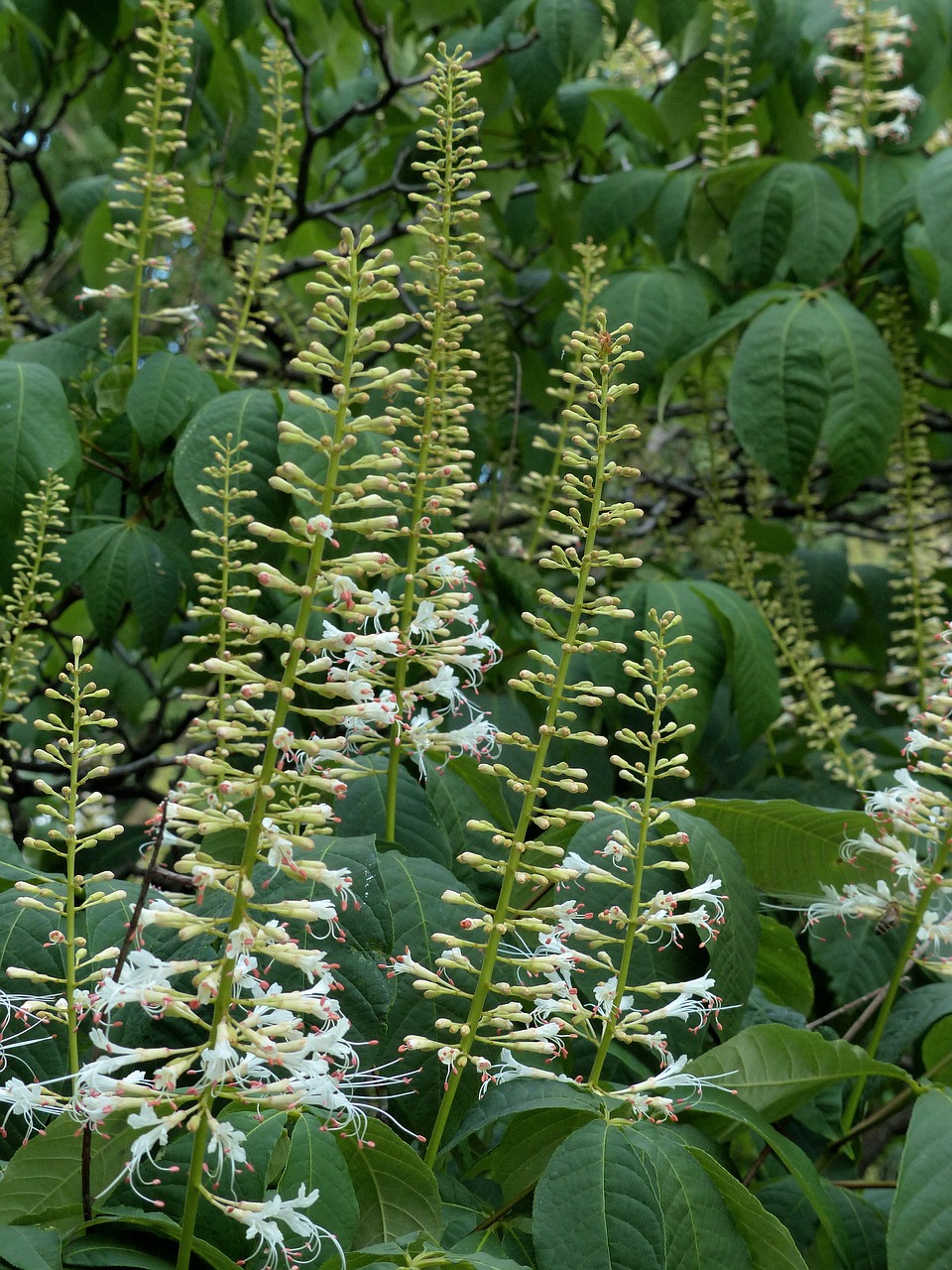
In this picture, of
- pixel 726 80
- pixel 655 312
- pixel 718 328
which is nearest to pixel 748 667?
pixel 718 328

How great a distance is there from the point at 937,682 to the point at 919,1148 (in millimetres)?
1917

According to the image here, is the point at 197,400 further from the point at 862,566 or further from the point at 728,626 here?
the point at 862,566

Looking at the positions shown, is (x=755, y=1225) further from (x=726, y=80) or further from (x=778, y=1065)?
(x=726, y=80)

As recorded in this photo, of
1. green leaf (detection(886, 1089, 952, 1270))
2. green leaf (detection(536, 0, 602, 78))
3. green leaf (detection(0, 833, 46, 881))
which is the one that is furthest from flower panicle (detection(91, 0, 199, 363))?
green leaf (detection(886, 1089, 952, 1270))

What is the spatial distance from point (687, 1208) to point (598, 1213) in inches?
8.0

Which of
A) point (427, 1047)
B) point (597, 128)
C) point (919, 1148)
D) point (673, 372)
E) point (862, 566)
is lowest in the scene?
point (919, 1148)

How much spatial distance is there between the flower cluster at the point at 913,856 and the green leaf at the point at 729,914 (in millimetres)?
350

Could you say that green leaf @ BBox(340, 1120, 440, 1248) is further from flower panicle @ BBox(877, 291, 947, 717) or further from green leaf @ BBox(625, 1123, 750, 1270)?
flower panicle @ BBox(877, 291, 947, 717)

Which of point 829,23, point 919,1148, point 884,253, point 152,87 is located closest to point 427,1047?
point 919,1148

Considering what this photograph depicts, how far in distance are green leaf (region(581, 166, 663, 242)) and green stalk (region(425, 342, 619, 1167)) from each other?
264cm

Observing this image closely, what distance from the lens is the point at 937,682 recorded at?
12.0ft

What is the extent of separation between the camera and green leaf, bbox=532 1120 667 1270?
160 cm

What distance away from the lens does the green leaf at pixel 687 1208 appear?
175 cm

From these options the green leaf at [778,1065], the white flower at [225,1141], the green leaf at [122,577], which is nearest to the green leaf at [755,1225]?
the green leaf at [778,1065]
